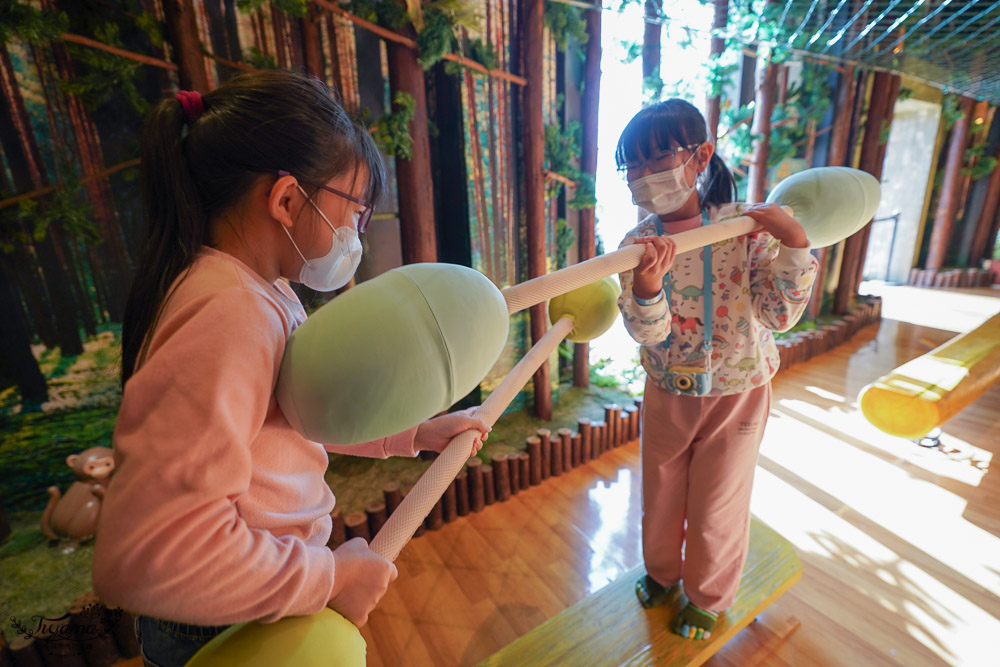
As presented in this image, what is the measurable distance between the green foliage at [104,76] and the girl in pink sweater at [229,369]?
172cm

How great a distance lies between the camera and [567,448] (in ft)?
9.07

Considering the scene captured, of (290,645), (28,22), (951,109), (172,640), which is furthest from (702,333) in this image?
(951,109)

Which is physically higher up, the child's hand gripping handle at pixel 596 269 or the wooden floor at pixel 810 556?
the child's hand gripping handle at pixel 596 269

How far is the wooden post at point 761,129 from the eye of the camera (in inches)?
161

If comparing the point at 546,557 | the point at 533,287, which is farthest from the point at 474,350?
the point at 546,557

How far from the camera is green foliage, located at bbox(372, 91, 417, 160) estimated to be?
86.4 inches

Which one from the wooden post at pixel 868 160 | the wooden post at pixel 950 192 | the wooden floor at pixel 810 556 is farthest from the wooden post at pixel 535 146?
the wooden post at pixel 950 192

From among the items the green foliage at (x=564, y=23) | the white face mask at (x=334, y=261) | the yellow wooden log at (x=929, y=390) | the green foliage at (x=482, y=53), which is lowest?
the yellow wooden log at (x=929, y=390)

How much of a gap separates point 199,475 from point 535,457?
231cm

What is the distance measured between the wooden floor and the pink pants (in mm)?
404

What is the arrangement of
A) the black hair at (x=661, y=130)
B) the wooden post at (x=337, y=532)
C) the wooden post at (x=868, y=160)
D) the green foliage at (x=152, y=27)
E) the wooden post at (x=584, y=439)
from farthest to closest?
the wooden post at (x=868, y=160) < the wooden post at (x=584, y=439) < the wooden post at (x=337, y=532) < the green foliage at (x=152, y=27) < the black hair at (x=661, y=130)

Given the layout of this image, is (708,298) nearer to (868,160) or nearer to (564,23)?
(564,23)

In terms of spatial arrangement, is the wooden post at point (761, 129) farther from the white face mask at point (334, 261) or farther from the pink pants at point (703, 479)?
the white face mask at point (334, 261)

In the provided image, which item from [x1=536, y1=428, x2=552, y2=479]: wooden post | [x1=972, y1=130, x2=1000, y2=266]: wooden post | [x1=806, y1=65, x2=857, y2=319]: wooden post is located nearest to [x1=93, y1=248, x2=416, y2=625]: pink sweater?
[x1=536, y1=428, x2=552, y2=479]: wooden post
